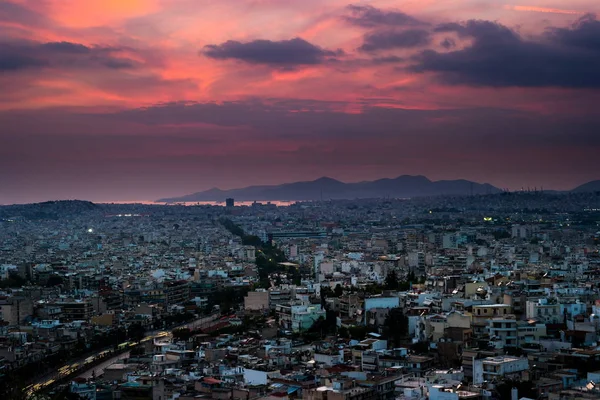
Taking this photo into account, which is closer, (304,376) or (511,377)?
(511,377)

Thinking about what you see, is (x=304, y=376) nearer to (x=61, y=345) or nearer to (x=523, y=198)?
(x=61, y=345)

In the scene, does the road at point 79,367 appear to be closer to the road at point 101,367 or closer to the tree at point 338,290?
the road at point 101,367

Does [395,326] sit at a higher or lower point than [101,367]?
higher

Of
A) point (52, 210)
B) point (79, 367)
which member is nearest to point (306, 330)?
point (79, 367)

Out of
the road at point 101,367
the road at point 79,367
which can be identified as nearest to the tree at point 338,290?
the road at point 79,367

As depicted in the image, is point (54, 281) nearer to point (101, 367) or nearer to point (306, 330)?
point (101, 367)

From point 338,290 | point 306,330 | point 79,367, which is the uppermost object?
point 338,290

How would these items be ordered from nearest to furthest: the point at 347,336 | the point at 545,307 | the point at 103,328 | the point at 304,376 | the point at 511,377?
the point at 511,377 → the point at 304,376 → the point at 545,307 → the point at 347,336 → the point at 103,328

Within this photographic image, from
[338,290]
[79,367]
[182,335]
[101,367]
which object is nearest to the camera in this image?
[101,367]

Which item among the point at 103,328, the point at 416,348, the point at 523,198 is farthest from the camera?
the point at 523,198

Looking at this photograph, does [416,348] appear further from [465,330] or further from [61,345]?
[61,345]

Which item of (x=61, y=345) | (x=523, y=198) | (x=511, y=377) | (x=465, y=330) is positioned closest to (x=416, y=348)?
(x=465, y=330)
